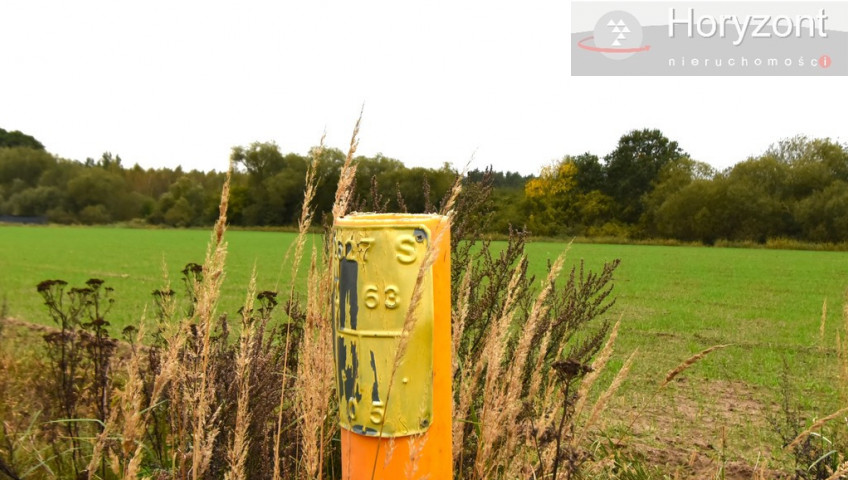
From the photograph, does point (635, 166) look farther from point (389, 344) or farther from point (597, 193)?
point (389, 344)

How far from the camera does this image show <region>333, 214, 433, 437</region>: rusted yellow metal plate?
1.55 meters

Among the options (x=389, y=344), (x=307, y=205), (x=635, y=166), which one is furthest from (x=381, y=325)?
(x=635, y=166)

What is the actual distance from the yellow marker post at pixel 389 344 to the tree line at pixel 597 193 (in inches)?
1059

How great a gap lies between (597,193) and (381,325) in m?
51.3

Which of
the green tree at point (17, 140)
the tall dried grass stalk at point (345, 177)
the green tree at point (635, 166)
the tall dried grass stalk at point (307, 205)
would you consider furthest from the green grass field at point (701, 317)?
the green tree at point (17, 140)

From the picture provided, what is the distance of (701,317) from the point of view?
11.7 meters

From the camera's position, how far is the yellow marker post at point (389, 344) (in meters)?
1.55

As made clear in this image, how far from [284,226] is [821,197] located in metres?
47.9

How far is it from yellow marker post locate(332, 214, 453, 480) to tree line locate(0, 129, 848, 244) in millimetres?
26907

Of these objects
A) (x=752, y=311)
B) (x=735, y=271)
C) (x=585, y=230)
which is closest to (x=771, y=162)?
(x=585, y=230)

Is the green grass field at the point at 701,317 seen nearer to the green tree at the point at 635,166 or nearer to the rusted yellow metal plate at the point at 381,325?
the rusted yellow metal plate at the point at 381,325

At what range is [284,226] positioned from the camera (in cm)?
6325

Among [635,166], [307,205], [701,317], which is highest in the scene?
[635,166]

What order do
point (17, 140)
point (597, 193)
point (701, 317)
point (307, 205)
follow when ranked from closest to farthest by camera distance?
point (307, 205) < point (701, 317) < point (597, 193) < point (17, 140)
